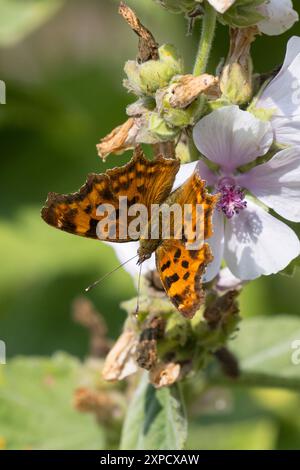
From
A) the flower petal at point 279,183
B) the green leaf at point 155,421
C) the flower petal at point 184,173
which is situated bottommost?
the green leaf at point 155,421

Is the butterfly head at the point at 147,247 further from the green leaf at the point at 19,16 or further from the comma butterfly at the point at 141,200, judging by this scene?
the green leaf at the point at 19,16

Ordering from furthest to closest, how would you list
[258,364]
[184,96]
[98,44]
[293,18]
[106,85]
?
[98,44] → [106,85] → [258,364] → [293,18] → [184,96]

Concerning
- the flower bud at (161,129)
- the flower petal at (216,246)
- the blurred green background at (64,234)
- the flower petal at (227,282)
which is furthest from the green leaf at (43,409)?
the flower bud at (161,129)

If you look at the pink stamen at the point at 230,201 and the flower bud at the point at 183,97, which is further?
the pink stamen at the point at 230,201

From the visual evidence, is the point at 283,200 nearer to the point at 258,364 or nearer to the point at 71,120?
the point at 258,364
